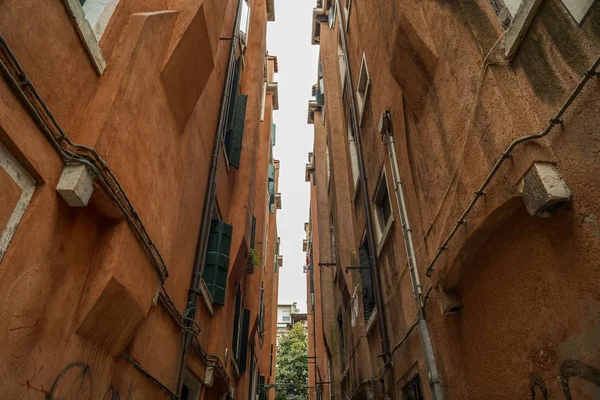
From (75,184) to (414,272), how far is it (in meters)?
4.10

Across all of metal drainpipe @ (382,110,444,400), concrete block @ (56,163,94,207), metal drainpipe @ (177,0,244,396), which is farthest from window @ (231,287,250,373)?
concrete block @ (56,163,94,207)

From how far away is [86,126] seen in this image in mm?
3484

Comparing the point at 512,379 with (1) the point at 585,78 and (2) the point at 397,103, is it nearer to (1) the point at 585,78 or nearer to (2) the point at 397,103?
(1) the point at 585,78

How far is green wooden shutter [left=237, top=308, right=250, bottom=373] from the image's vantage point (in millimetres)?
12016

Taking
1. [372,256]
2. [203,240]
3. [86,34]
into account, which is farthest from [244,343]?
[86,34]

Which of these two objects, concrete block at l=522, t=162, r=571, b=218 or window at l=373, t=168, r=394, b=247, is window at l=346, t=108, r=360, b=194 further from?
concrete block at l=522, t=162, r=571, b=218

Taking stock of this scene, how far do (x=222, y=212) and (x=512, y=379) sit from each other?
7.64 meters

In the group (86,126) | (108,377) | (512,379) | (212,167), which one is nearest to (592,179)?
(512,379)

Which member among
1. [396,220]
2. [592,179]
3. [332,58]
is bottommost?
[592,179]

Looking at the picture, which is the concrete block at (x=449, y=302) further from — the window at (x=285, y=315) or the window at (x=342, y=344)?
the window at (x=285, y=315)

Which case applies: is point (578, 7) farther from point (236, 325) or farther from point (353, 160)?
point (236, 325)

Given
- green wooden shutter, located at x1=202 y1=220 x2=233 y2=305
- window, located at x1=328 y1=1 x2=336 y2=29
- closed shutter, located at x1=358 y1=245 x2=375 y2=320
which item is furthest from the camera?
window, located at x1=328 y1=1 x2=336 y2=29

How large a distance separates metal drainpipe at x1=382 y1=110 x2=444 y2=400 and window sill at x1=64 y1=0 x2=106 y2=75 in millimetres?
4213

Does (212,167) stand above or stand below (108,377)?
above
